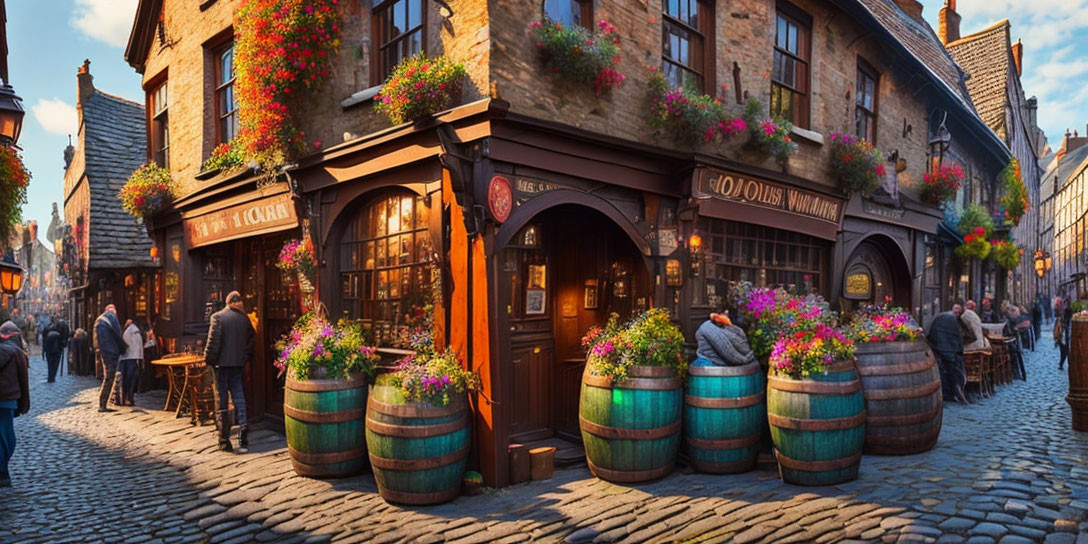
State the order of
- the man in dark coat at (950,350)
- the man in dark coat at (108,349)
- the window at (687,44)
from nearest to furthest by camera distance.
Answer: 1. the window at (687,44)
2. the man in dark coat at (950,350)
3. the man in dark coat at (108,349)

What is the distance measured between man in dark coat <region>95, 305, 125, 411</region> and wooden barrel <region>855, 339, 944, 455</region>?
11.0 m

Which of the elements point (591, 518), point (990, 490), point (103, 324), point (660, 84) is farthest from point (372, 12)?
point (990, 490)

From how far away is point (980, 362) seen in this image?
32.4 feet

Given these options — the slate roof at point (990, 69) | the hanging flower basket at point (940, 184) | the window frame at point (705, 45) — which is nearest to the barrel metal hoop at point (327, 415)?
the window frame at point (705, 45)

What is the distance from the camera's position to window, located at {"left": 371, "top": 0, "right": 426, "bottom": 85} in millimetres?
6781

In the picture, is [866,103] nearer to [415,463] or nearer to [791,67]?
[791,67]

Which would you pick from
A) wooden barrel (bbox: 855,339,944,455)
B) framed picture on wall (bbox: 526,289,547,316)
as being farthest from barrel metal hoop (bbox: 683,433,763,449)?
framed picture on wall (bbox: 526,289,547,316)

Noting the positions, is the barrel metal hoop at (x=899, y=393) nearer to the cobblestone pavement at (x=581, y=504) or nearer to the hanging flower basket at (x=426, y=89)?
the cobblestone pavement at (x=581, y=504)

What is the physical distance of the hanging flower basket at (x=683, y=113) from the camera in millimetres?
7211

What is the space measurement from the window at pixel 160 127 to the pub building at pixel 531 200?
871 millimetres

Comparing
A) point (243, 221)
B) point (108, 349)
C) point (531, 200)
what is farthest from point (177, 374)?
point (531, 200)

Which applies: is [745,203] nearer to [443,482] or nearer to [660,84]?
[660,84]

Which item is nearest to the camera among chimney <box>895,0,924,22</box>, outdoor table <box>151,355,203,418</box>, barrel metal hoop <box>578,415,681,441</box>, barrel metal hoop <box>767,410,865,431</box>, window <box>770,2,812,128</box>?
barrel metal hoop <box>767,410,865,431</box>

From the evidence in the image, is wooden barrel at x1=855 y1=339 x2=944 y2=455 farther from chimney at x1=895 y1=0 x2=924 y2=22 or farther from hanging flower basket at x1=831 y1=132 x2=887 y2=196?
chimney at x1=895 y1=0 x2=924 y2=22
